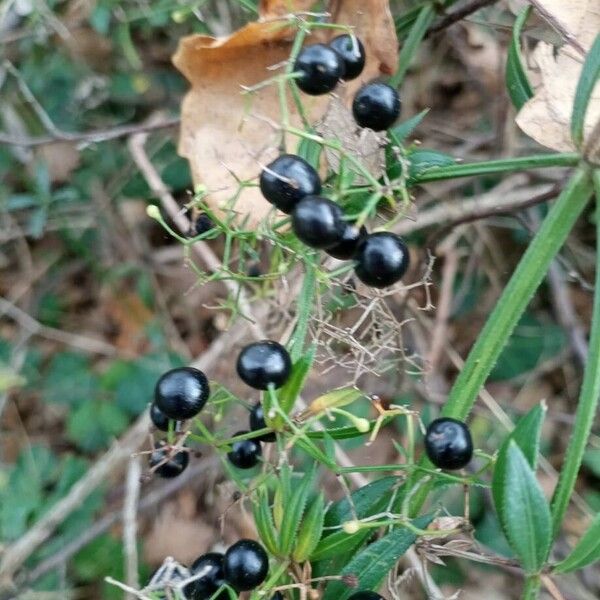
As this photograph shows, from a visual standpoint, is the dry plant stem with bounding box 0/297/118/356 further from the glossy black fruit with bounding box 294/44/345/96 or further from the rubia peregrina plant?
the glossy black fruit with bounding box 294/44/345/96

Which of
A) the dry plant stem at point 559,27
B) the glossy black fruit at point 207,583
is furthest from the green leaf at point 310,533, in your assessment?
the dry plant stem at point 559,27

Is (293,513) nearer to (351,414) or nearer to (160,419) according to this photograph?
(351,414)

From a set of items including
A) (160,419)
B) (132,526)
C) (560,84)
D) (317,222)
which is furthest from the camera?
(132,526)

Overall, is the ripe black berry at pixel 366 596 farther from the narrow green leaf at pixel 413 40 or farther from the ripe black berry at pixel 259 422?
the narrow green leaf at pixel 413 40

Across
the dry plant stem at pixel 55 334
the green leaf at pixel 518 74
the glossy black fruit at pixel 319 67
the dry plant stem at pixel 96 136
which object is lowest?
the dry plant stem at pixel 55 334

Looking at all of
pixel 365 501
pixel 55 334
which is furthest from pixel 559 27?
pixel 55 334

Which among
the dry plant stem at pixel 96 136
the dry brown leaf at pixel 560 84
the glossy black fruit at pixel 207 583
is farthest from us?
the dry plant stem at pixel 96 136
